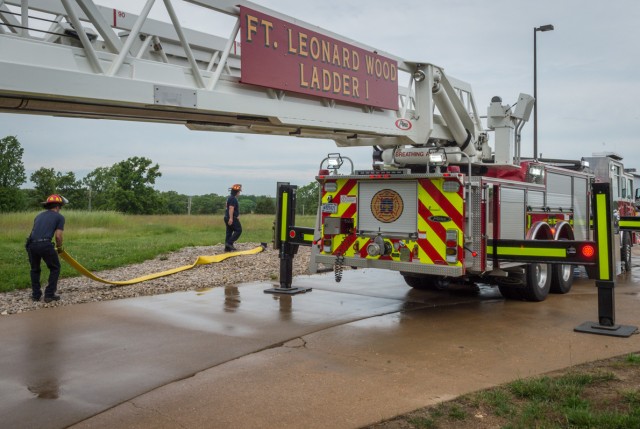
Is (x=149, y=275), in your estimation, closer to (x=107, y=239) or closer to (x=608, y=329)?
(x=608, y=329)

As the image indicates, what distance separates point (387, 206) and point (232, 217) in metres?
6.67

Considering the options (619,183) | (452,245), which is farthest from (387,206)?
(619,183)

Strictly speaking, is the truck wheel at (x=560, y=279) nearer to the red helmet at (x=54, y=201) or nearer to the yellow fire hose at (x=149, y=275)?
the yellow fire hose at (x=149, y=275)

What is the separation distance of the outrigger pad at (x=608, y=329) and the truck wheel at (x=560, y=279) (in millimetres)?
2219

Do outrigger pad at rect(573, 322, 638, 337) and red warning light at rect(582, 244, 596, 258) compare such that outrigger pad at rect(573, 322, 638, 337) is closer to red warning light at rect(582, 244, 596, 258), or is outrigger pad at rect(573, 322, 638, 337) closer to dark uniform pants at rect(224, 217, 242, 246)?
red warning light at rect(582, 244, 596, 258)

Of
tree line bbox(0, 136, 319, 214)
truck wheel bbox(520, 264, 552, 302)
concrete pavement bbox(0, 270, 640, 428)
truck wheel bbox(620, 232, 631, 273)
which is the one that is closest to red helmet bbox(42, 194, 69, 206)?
concrete pavement bbox(0, 270, 640, 428)

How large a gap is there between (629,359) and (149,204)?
4275cm

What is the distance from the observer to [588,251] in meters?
6.51

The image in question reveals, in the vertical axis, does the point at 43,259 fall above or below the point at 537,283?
above

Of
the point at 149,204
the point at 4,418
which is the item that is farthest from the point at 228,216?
the point at 149,204

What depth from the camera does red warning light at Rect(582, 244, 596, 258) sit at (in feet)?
21.2

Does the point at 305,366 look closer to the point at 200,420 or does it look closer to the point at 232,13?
the point at 200,420

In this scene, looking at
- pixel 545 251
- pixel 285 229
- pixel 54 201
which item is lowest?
pixel 545 251

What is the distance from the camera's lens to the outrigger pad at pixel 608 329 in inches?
242
